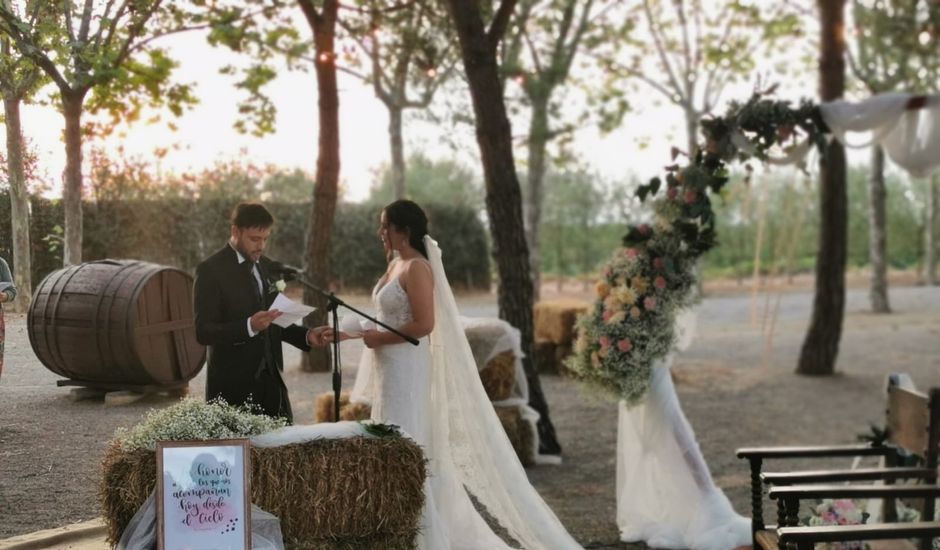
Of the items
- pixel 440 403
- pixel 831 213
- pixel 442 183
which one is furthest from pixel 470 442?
pixel 442 183

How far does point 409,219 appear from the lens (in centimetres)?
405

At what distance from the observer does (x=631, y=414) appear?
5.31m

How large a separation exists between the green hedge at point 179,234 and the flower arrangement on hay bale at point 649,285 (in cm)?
137

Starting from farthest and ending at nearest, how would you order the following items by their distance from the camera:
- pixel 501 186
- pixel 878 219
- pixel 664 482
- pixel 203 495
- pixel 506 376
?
pixel 878 219, pixel 501 186, pixel 506 376, pixel 664 482, pixel 203 495

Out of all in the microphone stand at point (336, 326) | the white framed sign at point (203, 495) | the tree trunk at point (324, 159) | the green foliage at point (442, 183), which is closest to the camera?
the white framed sign at point (203, 495)

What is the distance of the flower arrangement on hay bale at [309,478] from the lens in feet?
10.3

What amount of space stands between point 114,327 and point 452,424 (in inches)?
58.5

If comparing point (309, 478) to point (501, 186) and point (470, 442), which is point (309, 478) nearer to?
point (470, 442)

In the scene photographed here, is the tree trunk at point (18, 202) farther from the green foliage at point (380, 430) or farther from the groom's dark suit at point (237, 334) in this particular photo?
the green foliage at point (380, 430)

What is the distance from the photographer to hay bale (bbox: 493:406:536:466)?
634 cm

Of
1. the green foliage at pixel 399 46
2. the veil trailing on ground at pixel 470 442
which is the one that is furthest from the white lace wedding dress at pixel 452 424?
the green foliage at pixel 399 46

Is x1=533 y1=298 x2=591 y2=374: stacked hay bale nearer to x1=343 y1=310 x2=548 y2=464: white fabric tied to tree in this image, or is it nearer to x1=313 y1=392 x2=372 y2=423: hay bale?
x1=343 y1=310 x2=548 y2=464: white fabric tied to tree

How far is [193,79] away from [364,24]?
2.41 meters

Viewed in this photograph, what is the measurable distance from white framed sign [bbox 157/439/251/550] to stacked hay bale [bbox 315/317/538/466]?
3187 mm
